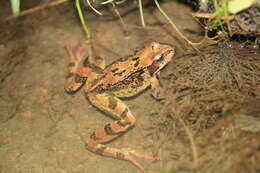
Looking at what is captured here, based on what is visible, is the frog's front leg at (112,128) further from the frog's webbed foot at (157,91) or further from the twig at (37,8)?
the twig at (37,8)

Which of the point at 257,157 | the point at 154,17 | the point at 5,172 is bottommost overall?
the point at 5,172

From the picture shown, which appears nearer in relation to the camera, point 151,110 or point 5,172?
point 5,172

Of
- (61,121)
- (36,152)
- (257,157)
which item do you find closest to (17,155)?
(36,152)

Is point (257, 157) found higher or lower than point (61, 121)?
higher

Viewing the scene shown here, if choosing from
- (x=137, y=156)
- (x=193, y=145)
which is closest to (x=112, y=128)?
(x=137, y=156)

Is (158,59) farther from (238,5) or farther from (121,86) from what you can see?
(238,5)

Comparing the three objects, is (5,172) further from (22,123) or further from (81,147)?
(81,147)

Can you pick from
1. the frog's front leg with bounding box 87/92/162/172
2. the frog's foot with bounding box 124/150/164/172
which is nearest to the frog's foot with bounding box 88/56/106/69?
the frog's front leg with bounding box 87/92/162/172

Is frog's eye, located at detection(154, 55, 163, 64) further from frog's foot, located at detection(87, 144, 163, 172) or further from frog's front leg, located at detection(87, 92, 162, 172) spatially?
frog's foot, located at detection(87, 144, 163, 172)
